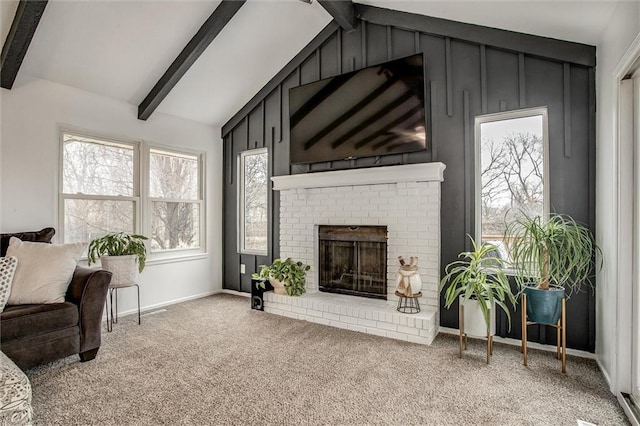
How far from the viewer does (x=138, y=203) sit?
391 centimetres

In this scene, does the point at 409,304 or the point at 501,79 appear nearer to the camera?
the point at 501,79

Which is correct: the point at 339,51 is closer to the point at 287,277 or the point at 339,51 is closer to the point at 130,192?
the point at 287,277

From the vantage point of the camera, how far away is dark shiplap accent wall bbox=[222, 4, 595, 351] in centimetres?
263

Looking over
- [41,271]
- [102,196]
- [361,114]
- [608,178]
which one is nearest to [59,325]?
[41,271]

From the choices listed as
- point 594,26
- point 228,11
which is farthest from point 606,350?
point 228,11

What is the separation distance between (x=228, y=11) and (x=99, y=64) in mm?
1372

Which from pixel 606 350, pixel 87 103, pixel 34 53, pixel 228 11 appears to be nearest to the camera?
pixel 606 350

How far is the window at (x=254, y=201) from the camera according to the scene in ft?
14.7

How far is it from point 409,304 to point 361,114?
6.57ft

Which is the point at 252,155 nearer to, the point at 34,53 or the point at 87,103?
the point at 87,103

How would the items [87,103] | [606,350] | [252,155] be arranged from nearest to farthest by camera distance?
[606,350] < [87,103] < [252,155]

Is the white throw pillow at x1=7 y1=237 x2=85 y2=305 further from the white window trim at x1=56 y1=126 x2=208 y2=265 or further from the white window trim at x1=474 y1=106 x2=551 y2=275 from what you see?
the white window trim at x1=474 y1=106 x2=551 y2=275

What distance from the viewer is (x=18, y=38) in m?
2.55

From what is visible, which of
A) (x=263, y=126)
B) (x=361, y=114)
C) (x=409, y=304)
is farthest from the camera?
(x=263, y=126)
